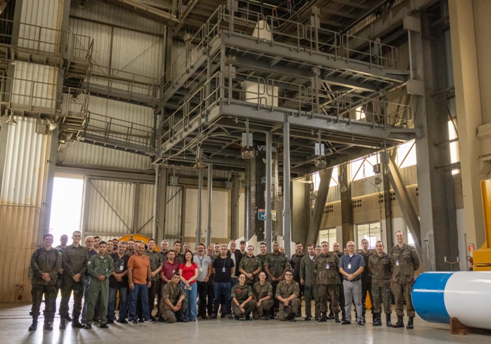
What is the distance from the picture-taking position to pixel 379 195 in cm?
2236

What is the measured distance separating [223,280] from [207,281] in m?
0.45

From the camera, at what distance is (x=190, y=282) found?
11.6m

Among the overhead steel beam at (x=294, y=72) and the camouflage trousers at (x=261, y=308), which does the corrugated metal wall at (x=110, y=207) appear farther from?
the camouflage trousers at (x=261, y=308)

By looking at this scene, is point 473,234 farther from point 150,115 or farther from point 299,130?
point 150,115

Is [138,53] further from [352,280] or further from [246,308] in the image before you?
[352,280]

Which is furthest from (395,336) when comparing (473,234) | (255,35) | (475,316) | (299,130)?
(255,35)

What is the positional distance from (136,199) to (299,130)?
12.4 meters

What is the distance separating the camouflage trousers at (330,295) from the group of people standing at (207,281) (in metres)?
0.03

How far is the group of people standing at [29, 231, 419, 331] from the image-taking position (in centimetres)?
1009

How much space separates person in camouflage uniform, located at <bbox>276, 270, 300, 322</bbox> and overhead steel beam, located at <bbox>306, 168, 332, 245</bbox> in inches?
519

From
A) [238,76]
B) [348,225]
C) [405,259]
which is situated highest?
[238,76]

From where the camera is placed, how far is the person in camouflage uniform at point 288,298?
38.3 feet

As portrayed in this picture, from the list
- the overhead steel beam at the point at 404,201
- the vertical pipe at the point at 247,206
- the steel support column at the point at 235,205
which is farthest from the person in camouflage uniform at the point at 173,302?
the steel support column at the point at 235,205

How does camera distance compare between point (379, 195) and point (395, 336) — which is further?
point (379, 195)
